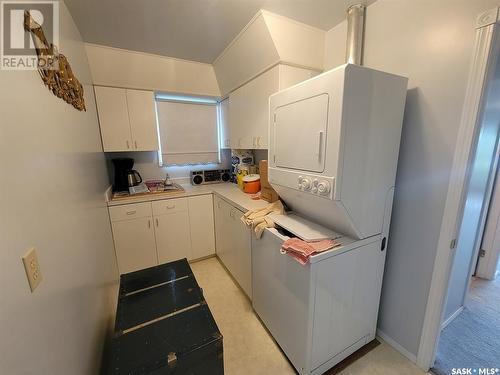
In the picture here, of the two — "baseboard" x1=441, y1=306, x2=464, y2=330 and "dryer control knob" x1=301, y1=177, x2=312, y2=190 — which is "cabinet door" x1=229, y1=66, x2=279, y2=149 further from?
"baseboard" x1=441, y1=306, x2=464, y2=330

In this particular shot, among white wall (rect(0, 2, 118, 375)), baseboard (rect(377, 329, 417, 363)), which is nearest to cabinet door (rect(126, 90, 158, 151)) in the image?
white wall (rect(0, 2, 118, 375))

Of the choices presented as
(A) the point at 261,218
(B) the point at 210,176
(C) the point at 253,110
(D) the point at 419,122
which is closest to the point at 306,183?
(A) the point at 261,218

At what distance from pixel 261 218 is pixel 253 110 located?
1.18 m

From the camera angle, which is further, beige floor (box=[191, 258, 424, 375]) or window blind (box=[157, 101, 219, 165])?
window blind (box=[157, 101, 219, 165])

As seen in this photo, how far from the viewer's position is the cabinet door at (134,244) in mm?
2303

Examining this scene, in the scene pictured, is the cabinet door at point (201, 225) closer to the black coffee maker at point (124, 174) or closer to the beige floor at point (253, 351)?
the beige floor at point (253, 351)

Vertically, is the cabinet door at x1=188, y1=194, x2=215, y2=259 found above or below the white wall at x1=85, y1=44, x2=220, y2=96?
below

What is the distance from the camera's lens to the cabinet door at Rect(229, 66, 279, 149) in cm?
191

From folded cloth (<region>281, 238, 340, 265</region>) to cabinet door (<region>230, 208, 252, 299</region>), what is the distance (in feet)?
2.05

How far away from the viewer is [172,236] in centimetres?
259

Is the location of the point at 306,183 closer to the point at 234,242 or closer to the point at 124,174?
the point at 234,242

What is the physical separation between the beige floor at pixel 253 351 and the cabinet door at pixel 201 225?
0.69 m

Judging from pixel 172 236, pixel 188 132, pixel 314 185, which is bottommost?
pixel 172 236

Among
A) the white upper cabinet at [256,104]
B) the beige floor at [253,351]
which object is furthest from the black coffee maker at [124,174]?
the beige floor at [253,351]
